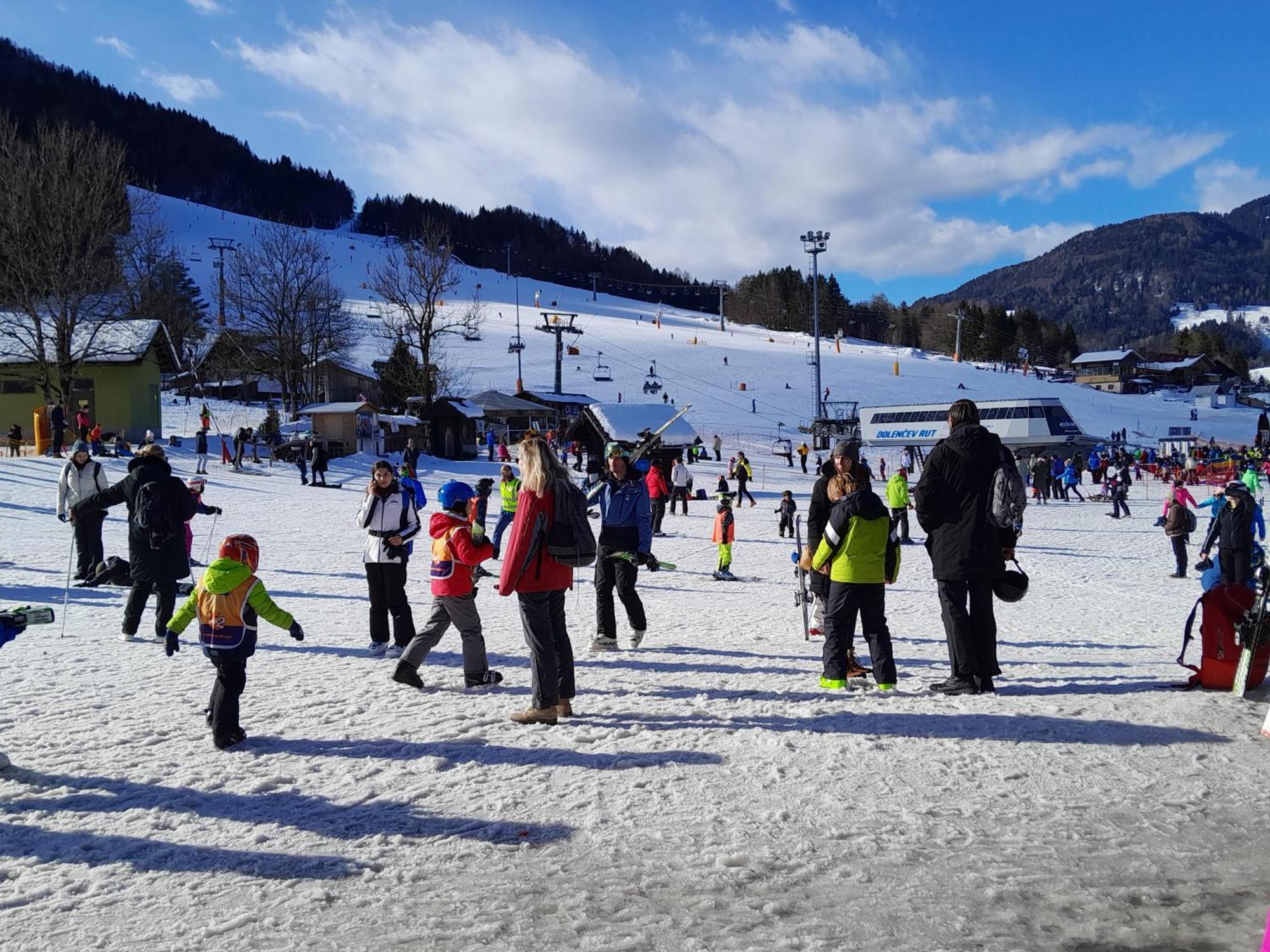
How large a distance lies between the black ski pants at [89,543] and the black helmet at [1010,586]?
378 inches

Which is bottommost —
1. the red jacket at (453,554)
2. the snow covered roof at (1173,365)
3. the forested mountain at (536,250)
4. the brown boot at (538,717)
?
the brown boot at (538,717)

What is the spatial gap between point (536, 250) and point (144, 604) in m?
149

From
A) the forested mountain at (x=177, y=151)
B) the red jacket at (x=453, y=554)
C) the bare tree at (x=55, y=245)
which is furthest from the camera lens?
the forested mountain at (x=177, y=151)

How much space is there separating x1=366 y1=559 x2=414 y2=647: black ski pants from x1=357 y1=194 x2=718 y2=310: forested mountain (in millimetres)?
128253

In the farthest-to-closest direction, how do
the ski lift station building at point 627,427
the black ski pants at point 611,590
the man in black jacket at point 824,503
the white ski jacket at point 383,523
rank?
the ski lift station building at point 627,427 < the black ski pants at point 611,590 < the white ski jacket at point 383,523 < the man in black jacket at point 824,503

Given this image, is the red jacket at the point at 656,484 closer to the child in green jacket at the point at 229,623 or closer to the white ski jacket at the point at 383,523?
the white ski jacket at the point at 383,523

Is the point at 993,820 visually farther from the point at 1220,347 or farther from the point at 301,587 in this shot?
the point at 1220,347

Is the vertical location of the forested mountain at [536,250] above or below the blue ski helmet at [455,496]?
above

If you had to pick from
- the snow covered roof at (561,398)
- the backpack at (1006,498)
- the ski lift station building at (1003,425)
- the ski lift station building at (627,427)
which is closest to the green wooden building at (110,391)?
the ski lift station building at (627,427)

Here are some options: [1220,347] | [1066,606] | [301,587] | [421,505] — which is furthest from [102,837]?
[1220,347]

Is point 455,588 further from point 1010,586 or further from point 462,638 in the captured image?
point 1010,586

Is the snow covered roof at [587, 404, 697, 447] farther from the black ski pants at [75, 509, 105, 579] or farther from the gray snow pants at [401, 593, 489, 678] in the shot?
the gray snow pants at [401, 593, 489, 678]

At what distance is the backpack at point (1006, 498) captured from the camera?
5004 mm

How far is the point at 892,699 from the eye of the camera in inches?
210
